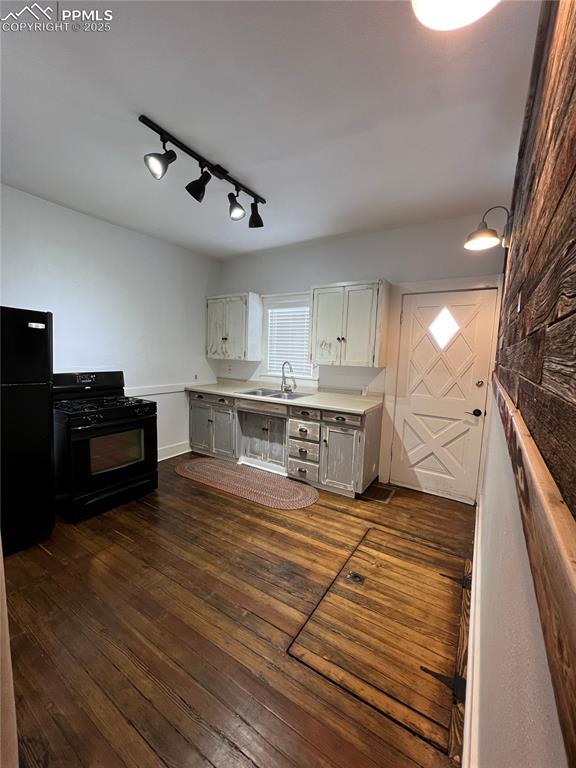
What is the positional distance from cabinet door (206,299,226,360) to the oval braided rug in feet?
4.98

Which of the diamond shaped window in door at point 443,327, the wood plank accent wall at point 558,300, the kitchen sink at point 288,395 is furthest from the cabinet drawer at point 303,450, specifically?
the wood plank accent wall at point 558,300

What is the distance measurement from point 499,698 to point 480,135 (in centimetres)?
251

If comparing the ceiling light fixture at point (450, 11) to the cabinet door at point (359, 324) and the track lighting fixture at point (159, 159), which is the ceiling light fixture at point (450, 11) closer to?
the track lighting fixture at point (159, 159)

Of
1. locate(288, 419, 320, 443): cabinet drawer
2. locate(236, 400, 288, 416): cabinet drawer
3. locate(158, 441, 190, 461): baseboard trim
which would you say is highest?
locate(236, 400, 288, 416): cabinet drawer

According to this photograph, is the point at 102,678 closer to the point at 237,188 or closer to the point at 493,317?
the point at 237,188

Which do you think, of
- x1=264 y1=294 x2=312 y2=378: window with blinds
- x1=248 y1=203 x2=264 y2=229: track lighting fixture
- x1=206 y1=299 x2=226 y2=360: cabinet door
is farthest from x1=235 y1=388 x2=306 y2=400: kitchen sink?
x1=248 y1=203 x2=264 y2=229: track lighting fixture

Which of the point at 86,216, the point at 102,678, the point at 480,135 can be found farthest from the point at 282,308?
the point at 102,678

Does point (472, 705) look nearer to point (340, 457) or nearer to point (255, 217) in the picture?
point (340, 457)

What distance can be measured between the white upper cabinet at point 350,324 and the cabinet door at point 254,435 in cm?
101

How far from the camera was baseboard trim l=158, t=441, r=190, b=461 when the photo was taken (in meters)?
3.99

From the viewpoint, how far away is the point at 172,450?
13.5 ft

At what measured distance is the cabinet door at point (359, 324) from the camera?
3.19 m

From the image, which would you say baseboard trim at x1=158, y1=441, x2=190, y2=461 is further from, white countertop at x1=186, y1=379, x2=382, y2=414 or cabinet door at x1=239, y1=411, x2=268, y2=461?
cabinet door at x1=239, y1=411, x2=268, y2=461

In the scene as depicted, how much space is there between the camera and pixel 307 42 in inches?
52.0
